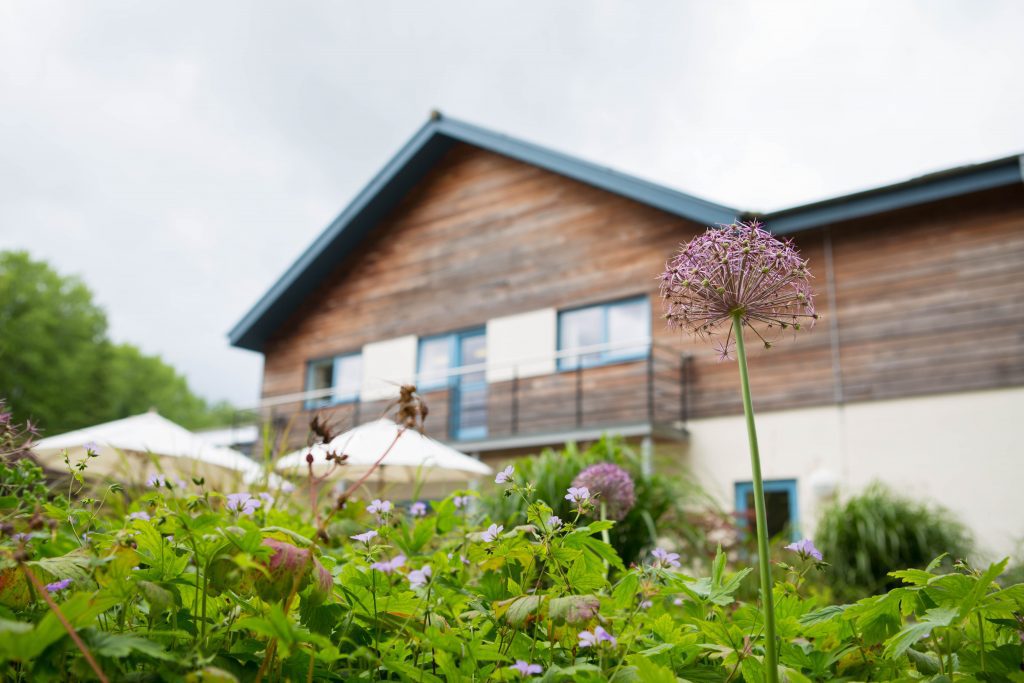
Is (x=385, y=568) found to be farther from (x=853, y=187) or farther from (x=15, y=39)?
(x=15, y=39)

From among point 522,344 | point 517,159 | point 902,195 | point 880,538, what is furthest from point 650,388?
point 517,159

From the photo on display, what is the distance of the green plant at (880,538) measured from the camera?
28.6ft

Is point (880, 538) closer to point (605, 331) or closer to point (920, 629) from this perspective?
point (605, 331)

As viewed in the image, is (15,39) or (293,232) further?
(293,232)

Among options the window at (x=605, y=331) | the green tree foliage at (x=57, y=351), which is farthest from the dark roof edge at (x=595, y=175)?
the green tree foliage at (x=57, y=351)

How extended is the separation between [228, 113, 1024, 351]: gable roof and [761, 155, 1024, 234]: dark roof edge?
0.04 ft

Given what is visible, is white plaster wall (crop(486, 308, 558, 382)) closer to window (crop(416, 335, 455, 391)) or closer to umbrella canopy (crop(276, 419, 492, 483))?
window (crop(416, 335, 455, 391))

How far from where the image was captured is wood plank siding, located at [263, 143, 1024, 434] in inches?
403

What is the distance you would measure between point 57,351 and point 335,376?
22.2m

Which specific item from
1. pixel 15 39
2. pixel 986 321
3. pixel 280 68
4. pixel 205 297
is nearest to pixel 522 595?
pixel 986 321

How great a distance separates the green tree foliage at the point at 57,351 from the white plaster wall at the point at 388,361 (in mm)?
19159

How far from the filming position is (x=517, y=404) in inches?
523

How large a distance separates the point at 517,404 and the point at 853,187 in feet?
19.1

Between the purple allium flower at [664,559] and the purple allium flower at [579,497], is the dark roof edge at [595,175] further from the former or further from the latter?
the purple allium flower at [579,497]
